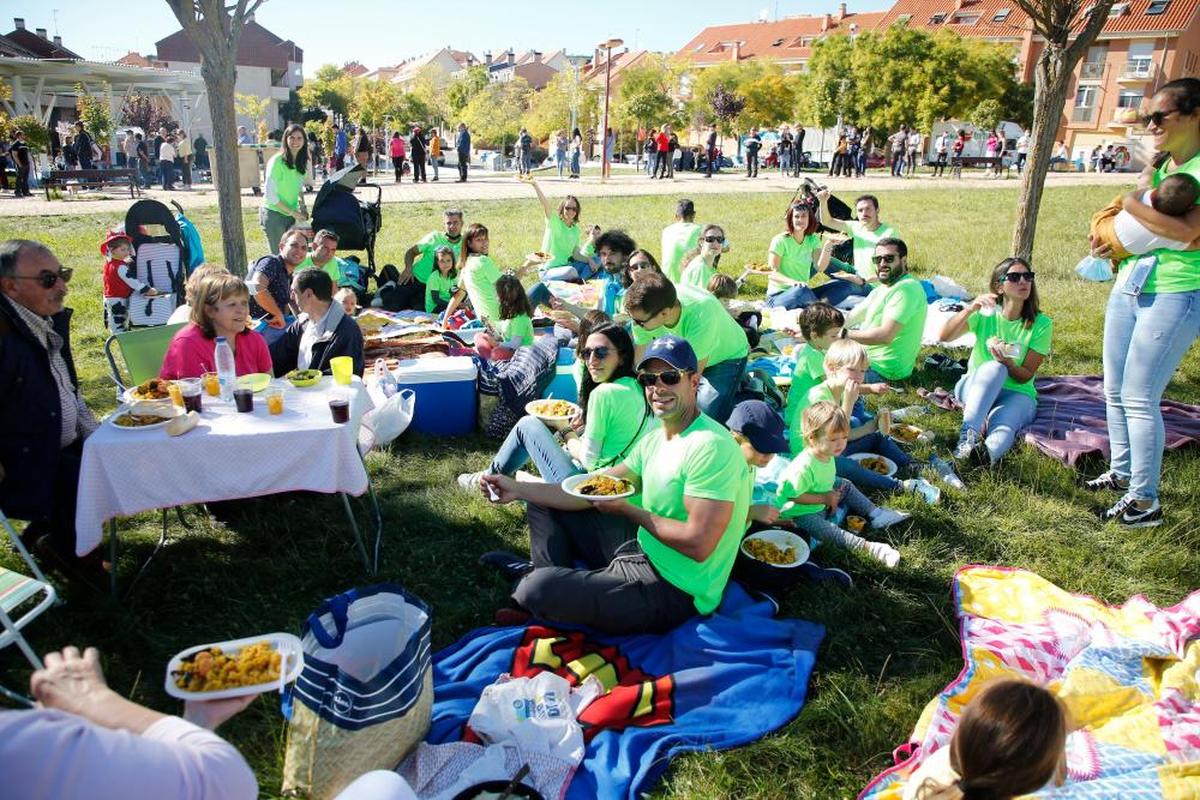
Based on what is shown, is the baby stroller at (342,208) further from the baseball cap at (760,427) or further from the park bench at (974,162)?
the park bench at (974,162)

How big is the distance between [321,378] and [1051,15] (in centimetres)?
855

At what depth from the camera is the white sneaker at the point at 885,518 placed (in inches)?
186

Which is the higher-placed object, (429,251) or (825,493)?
(429,251)

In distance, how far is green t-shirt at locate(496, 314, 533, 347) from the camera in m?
6.80

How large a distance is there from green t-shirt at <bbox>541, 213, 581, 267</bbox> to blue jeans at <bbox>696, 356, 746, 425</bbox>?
485cm

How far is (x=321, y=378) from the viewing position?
15.2 feet

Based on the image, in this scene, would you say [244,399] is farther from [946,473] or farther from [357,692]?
[946,473]

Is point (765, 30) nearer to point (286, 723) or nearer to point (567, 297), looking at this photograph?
point (567, 297)

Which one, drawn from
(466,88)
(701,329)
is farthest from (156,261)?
(466,88)

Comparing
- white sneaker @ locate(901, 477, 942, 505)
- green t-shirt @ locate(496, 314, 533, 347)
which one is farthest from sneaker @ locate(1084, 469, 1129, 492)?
green t-shirt @ locate(496, 314, 533, 347)

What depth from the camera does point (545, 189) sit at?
26.2 m

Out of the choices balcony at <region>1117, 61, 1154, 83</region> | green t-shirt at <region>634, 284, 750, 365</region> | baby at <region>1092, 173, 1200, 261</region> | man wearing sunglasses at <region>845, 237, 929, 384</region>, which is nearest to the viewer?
baby at <region>1092, 173, 1200, 261</region>

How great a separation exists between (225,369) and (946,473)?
4.61 metres

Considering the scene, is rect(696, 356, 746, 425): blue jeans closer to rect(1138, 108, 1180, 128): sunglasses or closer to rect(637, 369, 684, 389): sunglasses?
rect(637, 369, 684, 389): sunglasses
